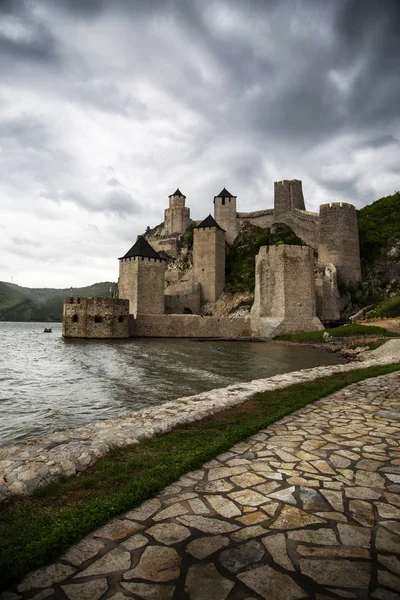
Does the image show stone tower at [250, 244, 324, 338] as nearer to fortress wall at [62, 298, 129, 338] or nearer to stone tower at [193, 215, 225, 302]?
stone tower at [193, 215, 225, 302]

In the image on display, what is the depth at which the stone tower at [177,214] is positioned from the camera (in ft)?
189

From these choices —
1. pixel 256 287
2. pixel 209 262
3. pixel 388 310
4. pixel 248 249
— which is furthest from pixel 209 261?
pixel 388 310

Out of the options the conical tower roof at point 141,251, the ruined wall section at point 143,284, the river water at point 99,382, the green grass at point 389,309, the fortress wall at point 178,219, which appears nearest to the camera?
the river water at point 99,382

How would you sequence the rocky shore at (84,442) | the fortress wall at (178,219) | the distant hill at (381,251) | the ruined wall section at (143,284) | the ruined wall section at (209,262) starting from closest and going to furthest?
the rocky shore at (84,442)
the distant hill at (381,251)
the ruined wall section at (143,284)
the ruined wall section at (209,262)
the fortress wall at (178,219)

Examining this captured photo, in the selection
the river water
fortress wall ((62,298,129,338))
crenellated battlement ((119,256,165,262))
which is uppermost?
crenellated battlement ((119,256,165,262))

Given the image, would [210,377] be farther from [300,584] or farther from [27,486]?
[300,584]

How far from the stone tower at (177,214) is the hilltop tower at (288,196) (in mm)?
18605

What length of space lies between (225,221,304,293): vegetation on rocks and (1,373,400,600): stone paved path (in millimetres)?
36753

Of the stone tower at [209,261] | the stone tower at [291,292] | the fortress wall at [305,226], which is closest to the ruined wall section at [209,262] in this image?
the stone tower at [209,261]

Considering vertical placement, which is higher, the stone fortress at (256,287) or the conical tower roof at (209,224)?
the conical tower roof at (209,224)

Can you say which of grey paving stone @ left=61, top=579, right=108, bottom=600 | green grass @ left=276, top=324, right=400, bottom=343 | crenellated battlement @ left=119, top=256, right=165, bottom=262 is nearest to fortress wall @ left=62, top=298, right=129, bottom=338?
crenellated battlement @ left=119, top=256, right=165, bottom=262

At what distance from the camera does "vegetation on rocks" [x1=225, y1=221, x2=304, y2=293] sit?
133 feet

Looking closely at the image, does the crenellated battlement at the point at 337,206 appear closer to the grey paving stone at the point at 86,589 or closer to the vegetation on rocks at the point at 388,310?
the vegetation on rocks at the point at 388,310

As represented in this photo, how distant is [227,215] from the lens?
47281mm
